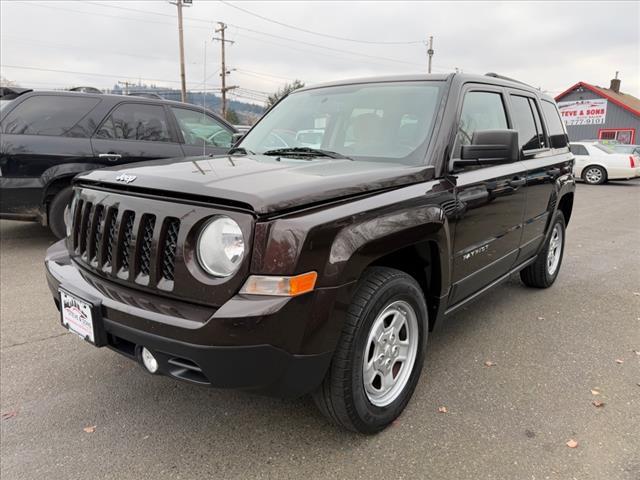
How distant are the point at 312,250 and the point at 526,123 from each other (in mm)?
2924

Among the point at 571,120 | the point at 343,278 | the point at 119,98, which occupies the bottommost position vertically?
the point at 343,278

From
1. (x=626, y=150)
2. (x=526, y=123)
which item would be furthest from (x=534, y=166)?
(x=626, y=150)

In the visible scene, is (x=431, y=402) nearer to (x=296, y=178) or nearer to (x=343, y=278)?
(x=343, y=278)

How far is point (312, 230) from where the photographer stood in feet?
6.24

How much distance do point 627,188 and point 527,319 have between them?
50.2ft

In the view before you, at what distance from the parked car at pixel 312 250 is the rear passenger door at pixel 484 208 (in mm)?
17

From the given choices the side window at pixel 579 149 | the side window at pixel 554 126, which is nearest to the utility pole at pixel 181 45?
the side window at pixel 579 149

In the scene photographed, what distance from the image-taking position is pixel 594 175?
1766cm

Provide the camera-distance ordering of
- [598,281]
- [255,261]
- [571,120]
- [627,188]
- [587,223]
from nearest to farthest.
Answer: [255,261], [598,281], [587,223], [627,188], [571,120]

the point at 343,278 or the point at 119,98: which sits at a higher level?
the point at 119,98

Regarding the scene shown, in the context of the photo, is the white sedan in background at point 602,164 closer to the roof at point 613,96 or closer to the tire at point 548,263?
the tire at point 548,263

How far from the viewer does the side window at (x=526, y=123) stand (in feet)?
12.6

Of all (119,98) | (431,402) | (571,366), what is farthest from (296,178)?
(119,98)

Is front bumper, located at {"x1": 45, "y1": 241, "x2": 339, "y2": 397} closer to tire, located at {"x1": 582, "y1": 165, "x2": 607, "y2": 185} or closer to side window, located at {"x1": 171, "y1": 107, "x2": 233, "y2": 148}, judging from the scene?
side window, located at {"x1": 171, "y1": 107, "x2": 233, "y2": 148}
